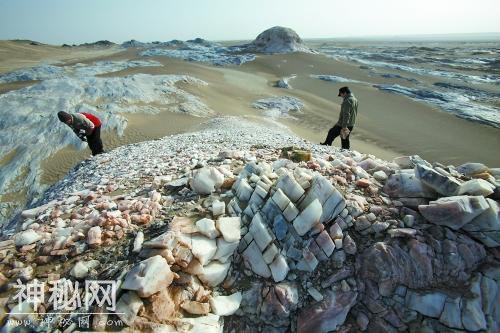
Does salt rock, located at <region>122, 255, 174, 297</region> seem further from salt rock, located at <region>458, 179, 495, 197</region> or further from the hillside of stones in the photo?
salt rock, located at <region>458, 179, 495, 197</region>

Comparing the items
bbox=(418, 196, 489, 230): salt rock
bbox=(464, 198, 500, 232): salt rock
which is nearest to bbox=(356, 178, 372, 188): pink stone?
bbox=(418, 196, 489, 230): salt rock

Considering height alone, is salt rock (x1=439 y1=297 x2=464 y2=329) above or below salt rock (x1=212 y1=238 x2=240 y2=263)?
below

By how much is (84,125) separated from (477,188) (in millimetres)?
Answer: 8567

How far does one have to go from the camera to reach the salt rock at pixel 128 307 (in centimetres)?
299

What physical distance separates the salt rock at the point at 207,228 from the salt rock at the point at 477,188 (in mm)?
3425

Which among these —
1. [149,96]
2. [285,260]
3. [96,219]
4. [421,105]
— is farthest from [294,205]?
[421,105]

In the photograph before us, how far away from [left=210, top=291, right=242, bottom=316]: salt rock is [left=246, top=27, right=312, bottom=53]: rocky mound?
1568 inches

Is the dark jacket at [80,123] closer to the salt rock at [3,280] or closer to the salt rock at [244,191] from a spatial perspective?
the salt rock at [3,280]

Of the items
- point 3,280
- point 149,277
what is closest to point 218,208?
point 149,277

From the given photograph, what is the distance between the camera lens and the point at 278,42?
135 feet

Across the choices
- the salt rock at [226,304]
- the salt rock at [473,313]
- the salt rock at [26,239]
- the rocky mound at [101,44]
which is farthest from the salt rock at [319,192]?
the rocky mound at [101,44]

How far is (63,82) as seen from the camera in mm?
17484

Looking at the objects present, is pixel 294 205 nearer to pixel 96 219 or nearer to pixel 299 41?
pixel 96 219

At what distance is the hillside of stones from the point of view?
337 centimetres
